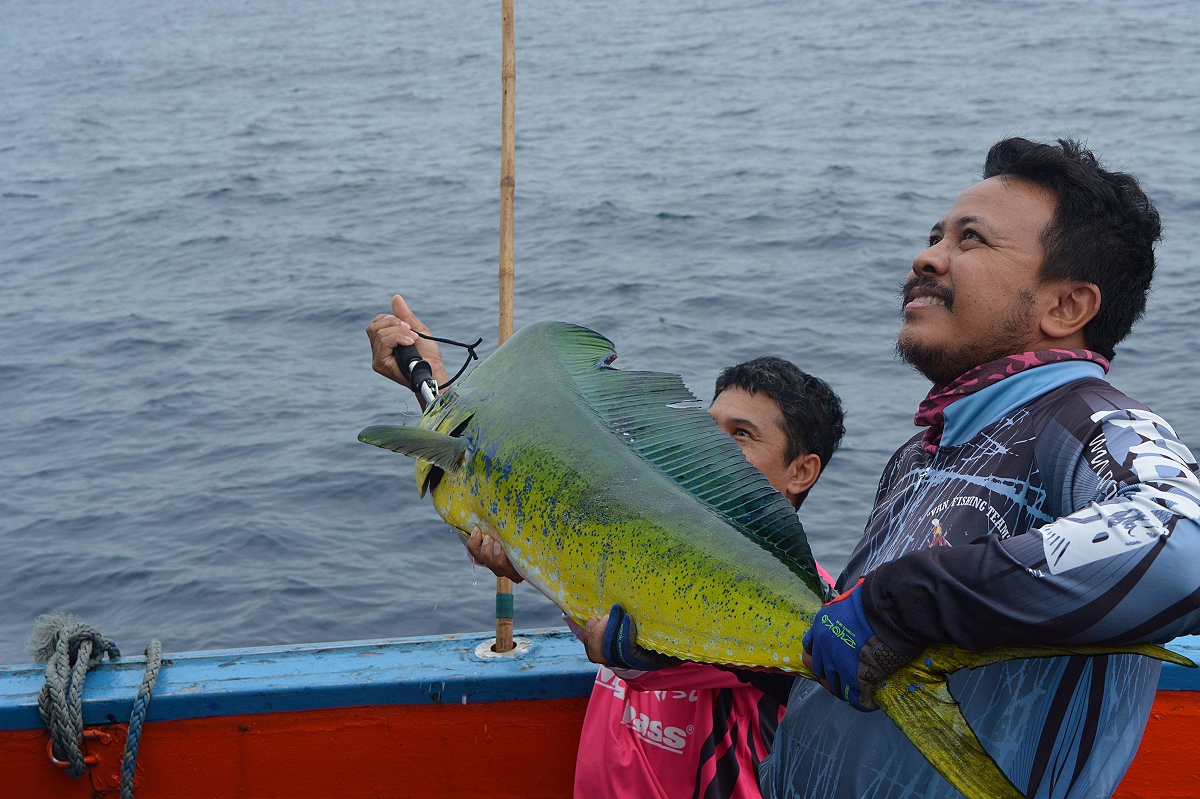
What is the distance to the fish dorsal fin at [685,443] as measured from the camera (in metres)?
1.75

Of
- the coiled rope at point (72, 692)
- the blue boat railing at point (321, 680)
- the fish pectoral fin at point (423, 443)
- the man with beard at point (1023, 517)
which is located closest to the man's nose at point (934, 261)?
the man with beard at point (1023, 517)

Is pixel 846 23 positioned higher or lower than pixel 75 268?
higher

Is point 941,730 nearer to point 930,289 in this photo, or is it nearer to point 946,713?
point 946,713

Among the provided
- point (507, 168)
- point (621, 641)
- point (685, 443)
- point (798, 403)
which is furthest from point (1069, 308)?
point (507, 168)

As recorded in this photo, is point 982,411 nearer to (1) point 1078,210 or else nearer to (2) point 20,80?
(1) point 1078,210

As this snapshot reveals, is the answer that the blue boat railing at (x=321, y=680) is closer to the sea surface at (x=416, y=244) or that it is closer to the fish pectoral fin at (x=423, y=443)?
the fish pectoral fin at (x=423, y=443)

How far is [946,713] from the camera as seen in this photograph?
149 centimetres

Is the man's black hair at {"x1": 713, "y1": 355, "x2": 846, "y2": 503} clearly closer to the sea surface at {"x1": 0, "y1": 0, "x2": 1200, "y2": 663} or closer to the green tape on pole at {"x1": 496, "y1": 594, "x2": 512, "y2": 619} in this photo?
the green tape on pole at {"x1": 496, "y1": 594, "x2": 512, "y2": 619}

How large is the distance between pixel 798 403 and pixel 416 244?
1012cm

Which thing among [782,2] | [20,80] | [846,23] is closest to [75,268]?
[20,80]

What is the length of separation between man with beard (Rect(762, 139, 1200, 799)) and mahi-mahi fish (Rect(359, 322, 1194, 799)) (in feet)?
0.24

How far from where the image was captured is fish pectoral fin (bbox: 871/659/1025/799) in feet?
4.82

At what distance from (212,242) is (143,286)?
1564 millimetres

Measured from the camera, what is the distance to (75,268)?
Answer: 1262 centimetres
